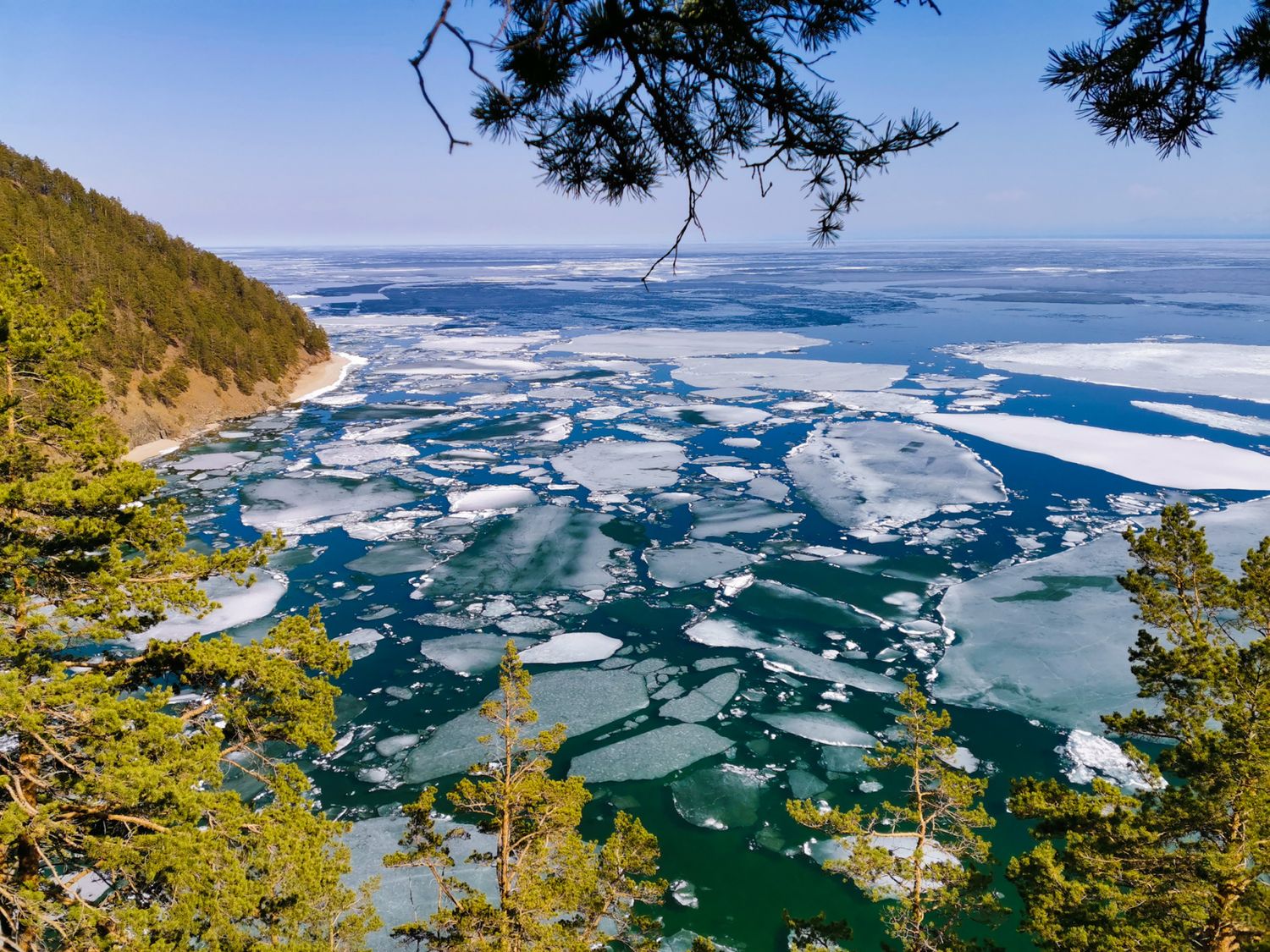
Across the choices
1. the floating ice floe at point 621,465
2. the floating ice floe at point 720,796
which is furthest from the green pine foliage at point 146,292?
the floating ice floe at point 720,796

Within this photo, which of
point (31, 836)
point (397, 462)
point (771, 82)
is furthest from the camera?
point (397, 462)

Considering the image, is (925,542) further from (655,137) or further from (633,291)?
(633,291)

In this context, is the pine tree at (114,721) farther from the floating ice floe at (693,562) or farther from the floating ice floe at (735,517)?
the floating ice floe at (735,517)

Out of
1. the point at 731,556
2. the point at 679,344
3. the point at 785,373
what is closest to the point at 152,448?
the point at 731,556

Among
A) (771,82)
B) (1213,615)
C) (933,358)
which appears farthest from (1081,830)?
(933,358)

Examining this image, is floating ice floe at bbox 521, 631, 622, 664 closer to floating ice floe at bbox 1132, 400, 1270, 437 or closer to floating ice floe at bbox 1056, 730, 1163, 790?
floating ice floe at bbox 1056, 730, 1163, 790

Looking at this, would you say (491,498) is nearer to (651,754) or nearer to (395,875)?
(651,754)

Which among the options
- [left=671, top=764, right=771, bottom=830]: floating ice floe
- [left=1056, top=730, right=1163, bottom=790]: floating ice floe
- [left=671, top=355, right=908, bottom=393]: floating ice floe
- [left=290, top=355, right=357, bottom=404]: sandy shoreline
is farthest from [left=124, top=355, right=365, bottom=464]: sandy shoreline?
[left=1056, top=730, right=1163, bottom=790]: floating ice floe
